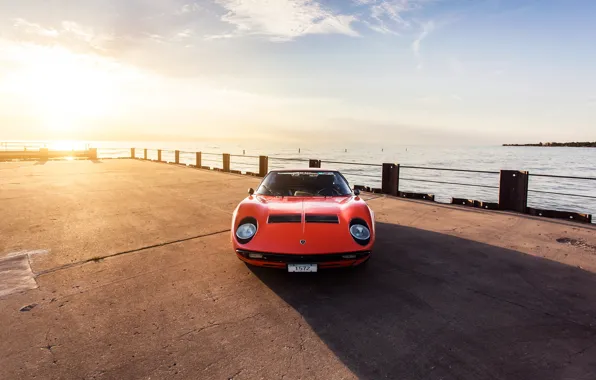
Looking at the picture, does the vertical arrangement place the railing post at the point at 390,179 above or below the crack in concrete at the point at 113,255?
above

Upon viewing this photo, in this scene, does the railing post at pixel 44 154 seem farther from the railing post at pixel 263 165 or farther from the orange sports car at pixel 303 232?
the orange sports car at pixel 303 232

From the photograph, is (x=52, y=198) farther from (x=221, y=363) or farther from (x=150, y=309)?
(x=221, y=363)

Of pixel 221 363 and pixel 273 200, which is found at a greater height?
pixel 273 200

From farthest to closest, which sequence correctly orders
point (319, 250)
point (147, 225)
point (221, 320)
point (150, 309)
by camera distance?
point (147, 225) < point (319, 250) < point (150, 309) < point (221, 320)

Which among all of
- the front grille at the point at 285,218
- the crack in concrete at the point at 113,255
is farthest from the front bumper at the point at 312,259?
the crack in concrete at the point at 113,255

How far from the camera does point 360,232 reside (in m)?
3.86

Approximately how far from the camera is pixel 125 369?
2.38m

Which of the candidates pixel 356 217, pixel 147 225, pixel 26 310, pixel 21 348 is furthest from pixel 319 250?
pixel 147 225

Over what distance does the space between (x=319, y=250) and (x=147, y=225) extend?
13.7 ft

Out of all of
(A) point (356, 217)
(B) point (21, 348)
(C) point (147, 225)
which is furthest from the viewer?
(C) point (147, 225)

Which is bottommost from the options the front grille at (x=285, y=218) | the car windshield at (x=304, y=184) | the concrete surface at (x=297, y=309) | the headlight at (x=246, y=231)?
the concrete surface at (x=297, y=309)

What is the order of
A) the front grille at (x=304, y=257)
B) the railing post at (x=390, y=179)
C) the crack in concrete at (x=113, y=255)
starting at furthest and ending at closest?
the railing post at (x=390, y=179)
the crack in concrete at (x=113, y=255)
the front grille at (x=304, y=257)

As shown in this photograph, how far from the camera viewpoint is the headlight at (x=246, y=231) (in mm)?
3843

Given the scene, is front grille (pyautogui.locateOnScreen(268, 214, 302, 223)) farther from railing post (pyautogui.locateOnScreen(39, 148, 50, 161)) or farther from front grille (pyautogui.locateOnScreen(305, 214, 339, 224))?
railing post (pyautogui.locateOnScreen(39, 148, 50, 161))
